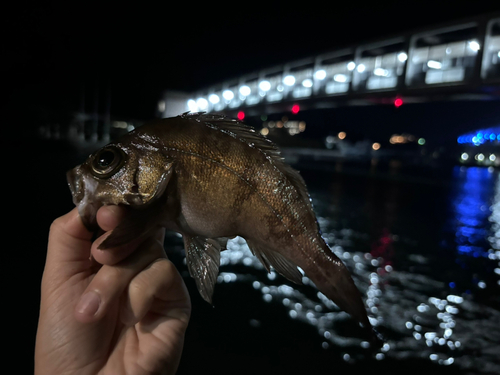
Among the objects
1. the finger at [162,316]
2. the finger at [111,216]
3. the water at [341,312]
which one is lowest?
the water at [341,312]

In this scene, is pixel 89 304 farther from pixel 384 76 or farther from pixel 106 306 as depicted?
pixel 384 76

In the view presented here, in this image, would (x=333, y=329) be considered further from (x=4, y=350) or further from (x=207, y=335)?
(x=4, y=350)

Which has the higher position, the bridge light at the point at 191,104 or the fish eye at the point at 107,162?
the bridge light at the point at 191,104

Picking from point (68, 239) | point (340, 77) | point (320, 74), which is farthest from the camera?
point (320, 74)

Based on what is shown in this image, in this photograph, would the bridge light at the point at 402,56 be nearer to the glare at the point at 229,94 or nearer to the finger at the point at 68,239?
the glare at the point at 229,94

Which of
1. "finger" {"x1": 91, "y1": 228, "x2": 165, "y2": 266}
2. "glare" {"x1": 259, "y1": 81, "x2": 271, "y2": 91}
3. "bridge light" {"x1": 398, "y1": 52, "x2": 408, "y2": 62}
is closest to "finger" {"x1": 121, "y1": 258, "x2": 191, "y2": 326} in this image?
"finger" {"x1": 91, "y1": 228, "x2": 165, "y2": 266}

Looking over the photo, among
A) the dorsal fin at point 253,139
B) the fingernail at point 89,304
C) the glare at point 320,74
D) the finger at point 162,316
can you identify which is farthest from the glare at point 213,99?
the fingernail at point 89,304

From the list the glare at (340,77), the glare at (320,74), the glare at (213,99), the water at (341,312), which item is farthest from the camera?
the glare at (213,99)

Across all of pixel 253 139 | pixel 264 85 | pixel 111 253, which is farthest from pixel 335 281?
pixel 264 85
